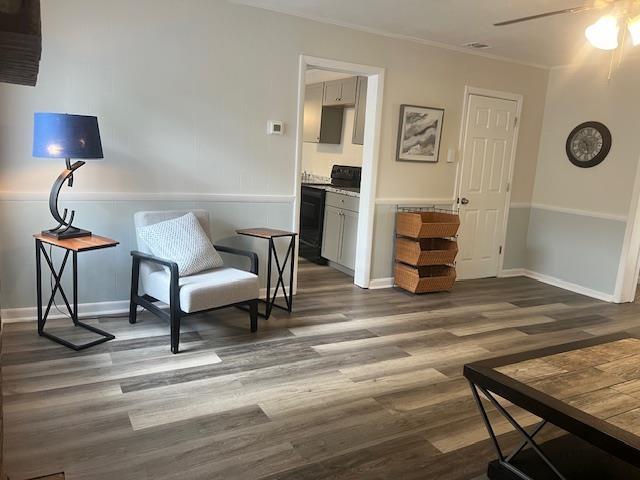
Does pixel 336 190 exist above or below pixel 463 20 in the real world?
below

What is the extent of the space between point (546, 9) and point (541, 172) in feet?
8.47

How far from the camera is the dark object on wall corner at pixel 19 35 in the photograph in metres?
0.51

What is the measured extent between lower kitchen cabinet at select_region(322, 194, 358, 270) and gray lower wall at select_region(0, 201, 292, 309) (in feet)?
3.82

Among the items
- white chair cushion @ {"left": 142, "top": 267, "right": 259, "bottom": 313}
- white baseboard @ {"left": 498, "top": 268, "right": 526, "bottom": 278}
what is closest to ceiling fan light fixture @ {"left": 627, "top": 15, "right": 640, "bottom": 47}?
white chair cushion @ {"left": 142, "top": 267, "right": 259, "bottom": 313}

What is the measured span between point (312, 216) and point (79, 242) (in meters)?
3.26

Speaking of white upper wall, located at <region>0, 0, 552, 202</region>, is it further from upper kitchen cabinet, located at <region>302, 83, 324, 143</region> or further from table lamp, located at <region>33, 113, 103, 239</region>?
upper kitchen cabinet, located at <region>302, 83, 324, 143</region>

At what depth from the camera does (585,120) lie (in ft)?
17.3

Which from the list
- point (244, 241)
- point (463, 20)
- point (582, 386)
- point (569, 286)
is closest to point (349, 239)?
point (244, 241)

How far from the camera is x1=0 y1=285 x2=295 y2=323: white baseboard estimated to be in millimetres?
Result: 3480

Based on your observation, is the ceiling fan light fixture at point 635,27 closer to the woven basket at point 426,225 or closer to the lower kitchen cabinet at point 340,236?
the woven basket at point 426,225

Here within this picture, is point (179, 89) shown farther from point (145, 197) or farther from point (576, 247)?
point (576, 247)

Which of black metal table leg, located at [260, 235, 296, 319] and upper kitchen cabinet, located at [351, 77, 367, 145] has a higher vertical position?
upper kitchen cabinet, located at [351, 77, 367, 145]

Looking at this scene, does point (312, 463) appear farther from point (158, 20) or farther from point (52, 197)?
point (158, 20)

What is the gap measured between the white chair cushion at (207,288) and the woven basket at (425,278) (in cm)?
186
